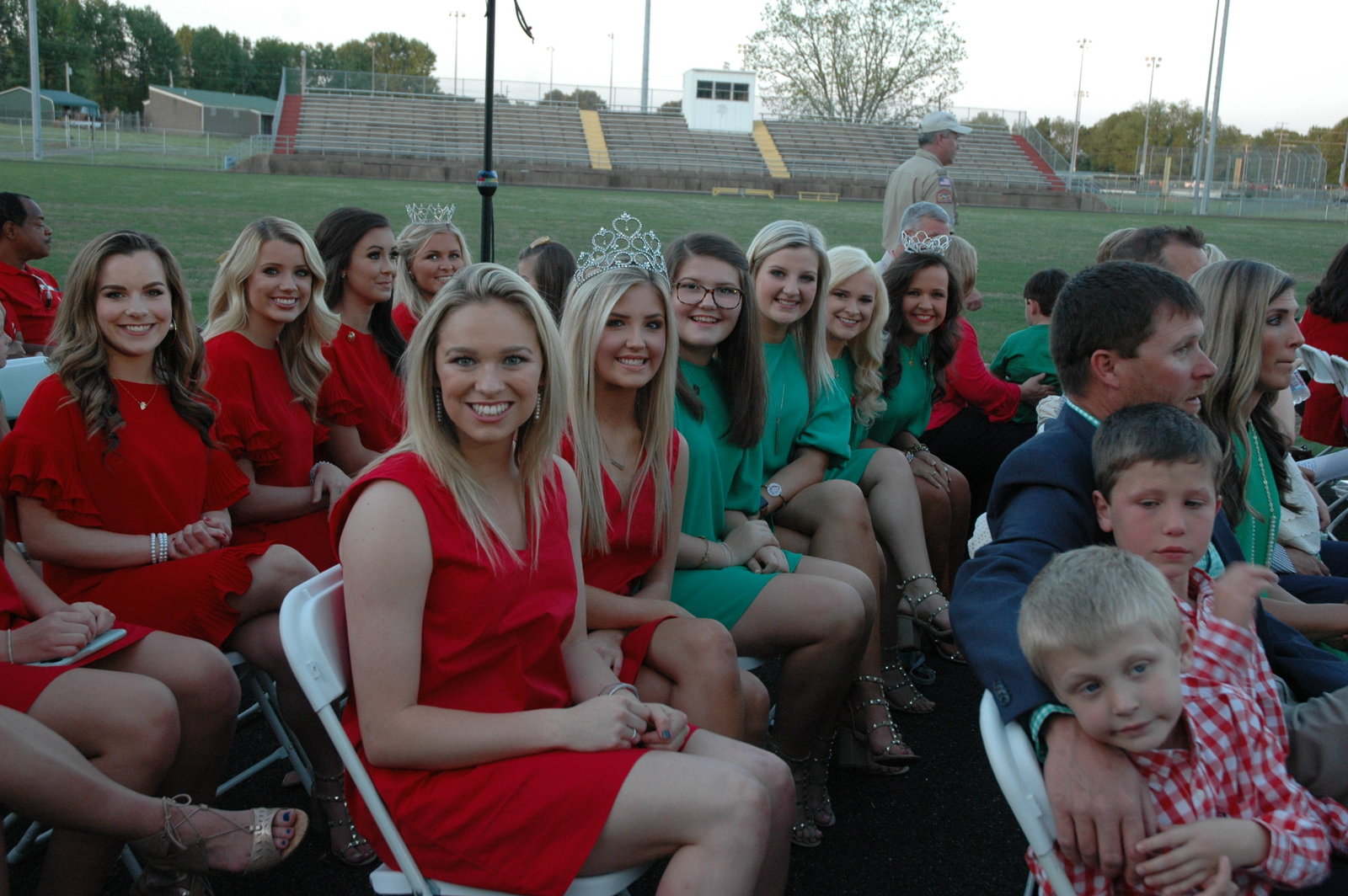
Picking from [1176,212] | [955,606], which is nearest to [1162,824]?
[955,606]

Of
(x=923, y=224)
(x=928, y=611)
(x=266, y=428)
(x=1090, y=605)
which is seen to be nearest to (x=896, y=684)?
(x=928, y=611)

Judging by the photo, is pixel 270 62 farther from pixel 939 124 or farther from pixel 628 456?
pixel 628 456

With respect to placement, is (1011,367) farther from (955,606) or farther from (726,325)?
(955,606)

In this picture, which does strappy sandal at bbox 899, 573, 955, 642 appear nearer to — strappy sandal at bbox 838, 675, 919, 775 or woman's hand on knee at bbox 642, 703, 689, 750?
strappy sandal at bbox 838, 675, 919, 775

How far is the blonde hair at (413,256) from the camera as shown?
509cm

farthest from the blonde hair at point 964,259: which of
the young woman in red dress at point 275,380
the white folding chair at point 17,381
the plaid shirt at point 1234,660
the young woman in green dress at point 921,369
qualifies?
the white folding chair at point 17,381

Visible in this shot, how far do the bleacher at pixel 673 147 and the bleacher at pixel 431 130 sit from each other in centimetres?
182

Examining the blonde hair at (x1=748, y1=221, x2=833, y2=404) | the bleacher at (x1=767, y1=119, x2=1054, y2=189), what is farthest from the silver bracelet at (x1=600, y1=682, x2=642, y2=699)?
the bleacher at (x1=767, y1=119, x2=1054, y2=189)

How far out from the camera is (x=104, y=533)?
9.22 feet

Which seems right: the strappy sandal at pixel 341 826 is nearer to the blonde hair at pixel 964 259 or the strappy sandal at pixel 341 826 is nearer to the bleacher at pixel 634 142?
the blonde hair at pixel 964 259

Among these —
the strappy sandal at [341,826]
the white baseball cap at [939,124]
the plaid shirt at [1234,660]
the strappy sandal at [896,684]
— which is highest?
the white baseball cap at [939,124]

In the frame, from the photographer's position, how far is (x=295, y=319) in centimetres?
370

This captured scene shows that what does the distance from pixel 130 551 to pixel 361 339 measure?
1.57 m

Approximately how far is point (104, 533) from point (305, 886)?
1.08 metres
